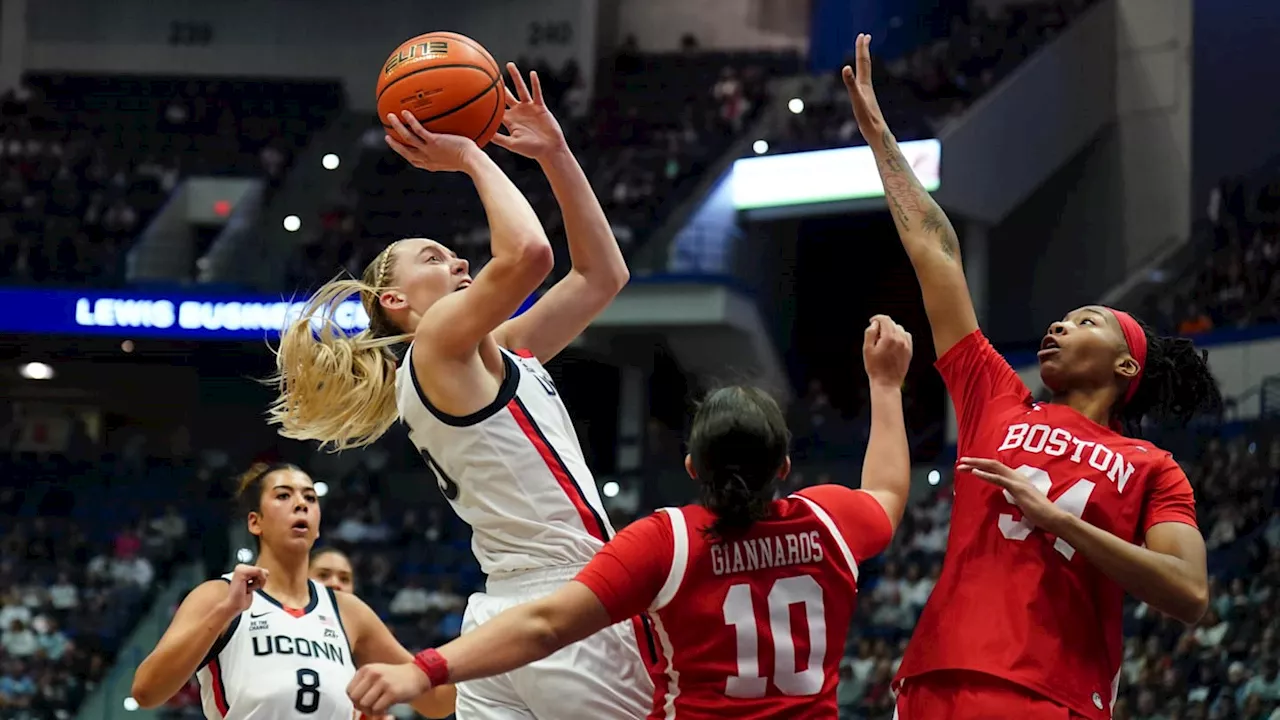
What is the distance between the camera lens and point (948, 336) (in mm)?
4090

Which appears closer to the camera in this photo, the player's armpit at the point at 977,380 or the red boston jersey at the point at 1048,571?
the red boston jersey at the point at 1048,571

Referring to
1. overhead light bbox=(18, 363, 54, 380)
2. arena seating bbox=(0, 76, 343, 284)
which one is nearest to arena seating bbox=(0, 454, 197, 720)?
arena seating bbox=(0, 76, 343, 284)

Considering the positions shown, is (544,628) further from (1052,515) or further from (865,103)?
(865,103)

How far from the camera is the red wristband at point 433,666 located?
112 inches

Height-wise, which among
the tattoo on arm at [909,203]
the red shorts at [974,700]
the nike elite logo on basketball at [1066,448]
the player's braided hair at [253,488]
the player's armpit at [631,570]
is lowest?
the red shorts at [974,700]

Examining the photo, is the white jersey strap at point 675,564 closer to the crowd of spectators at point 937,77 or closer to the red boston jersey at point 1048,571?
the red boston jersey at point 1048,571

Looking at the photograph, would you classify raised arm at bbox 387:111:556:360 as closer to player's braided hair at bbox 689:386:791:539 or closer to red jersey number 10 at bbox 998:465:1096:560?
player's braided hair at bbox 689:386:791:539

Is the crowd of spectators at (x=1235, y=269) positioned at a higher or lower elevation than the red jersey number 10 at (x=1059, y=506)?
higher

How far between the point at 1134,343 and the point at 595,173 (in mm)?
16789

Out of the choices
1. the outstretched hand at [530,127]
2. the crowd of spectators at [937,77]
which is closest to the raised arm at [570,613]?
the outstretched hand at [530,127]

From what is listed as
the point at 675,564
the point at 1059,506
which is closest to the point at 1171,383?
the point at 1059,506

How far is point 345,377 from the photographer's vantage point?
13.7 ft

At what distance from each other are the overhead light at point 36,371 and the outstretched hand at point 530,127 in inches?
805

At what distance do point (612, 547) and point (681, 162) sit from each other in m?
17.5
